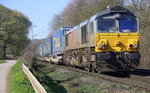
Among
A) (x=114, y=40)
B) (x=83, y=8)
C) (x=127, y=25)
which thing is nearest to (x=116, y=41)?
(x=114, y=40)

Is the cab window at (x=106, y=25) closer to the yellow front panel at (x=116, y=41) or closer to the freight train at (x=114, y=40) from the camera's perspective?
the freight train at (x=114, y=40)

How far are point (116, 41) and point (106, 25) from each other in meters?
1.06

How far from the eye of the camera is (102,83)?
12.9 metres

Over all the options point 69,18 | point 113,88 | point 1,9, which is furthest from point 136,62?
point 1,9

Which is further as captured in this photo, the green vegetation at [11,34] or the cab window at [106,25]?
the green vegetation at [11,34]

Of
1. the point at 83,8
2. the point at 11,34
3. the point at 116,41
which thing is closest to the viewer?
the point at 116,41

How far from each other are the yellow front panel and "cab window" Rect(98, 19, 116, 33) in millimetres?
278

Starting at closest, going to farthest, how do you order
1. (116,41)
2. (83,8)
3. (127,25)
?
(116,41), (127,25), (83,8)

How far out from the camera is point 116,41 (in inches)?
601

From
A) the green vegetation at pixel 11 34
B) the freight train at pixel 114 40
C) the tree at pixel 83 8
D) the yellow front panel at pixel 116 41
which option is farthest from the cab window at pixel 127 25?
the green vegetation at pixel 11 34

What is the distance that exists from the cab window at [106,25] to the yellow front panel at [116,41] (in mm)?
278

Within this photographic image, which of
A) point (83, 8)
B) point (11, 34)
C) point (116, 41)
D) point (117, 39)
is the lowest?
point (116, 41)

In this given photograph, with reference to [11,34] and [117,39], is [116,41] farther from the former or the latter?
[11,34]

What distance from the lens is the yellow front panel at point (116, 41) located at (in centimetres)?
1512
